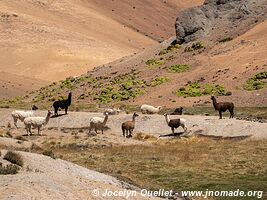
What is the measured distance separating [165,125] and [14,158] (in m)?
23.8

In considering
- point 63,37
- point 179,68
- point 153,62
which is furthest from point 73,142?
point 63,37

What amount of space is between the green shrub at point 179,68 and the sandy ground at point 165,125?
63.7 feet

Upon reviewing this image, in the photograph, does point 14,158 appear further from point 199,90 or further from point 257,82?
point 199,90

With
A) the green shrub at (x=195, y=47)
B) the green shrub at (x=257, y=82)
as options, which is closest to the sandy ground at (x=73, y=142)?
the green shrub at (x=257, y=82)

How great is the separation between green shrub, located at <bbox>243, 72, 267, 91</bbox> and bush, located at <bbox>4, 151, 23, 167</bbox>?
3950 cm

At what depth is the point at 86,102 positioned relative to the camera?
62562 mm

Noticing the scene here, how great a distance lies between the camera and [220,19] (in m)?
74.4

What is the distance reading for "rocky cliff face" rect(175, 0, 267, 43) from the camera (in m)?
71.2

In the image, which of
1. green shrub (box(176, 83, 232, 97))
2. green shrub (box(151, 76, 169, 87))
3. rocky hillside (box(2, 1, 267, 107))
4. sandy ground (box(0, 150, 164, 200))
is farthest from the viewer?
green shrub (box(151, 76, 169, 87))

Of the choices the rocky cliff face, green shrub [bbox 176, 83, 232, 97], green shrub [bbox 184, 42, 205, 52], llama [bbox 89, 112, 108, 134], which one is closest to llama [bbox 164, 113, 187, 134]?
llama [bbox 89, 112, 108, 134]

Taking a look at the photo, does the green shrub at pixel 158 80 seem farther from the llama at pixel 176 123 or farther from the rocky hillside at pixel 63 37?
the rocky hillside at pixel 63 37

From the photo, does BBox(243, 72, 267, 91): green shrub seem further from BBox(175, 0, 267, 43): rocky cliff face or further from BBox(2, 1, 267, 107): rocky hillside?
BBox(175, 0, 267, 43): rocky cliff face

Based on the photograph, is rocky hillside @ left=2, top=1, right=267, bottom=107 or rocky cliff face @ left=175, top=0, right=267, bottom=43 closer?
rocky hillside @ left=2, top=1, right=267, bottom=107

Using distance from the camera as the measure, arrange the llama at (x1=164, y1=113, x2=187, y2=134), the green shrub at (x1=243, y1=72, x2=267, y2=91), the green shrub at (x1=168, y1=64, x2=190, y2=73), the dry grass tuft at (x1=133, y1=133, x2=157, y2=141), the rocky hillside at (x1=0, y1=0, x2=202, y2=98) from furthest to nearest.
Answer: the rocky hillside at (x1=0, y1=0, x2=202, y2=98) < the green shrub at (x1=168, y1=64, x2=190, y2=73) < the green shrub at (x1=243, y1=72, x2=267, y2=91) < the llama at (x1=164, y1=113, x2=187, y2=134) < the dry grass tuft at (x1=133, y1=133, x2=157, y2=141)
